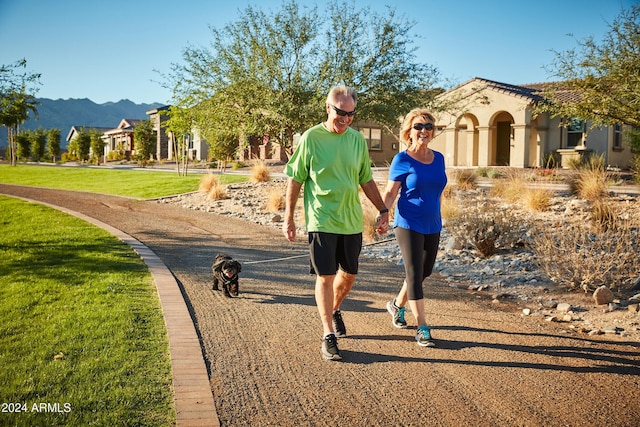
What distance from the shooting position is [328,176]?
4320mm

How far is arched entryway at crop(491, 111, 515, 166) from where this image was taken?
1216 inches

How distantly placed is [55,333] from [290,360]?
2.03 meters

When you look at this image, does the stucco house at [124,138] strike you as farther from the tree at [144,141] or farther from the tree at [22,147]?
the tree at [144,141]

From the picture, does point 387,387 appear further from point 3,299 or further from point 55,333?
point 3,299

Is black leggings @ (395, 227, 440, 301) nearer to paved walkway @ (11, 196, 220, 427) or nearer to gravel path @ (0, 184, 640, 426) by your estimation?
gravel path @ (0, 184, 640, 426)

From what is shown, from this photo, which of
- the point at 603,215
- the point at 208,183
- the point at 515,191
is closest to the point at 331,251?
the point at 603,215

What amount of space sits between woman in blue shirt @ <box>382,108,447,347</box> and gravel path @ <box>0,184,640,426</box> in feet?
1.69

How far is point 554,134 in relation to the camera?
1101 inches

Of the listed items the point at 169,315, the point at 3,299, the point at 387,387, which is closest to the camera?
the point at 387,387

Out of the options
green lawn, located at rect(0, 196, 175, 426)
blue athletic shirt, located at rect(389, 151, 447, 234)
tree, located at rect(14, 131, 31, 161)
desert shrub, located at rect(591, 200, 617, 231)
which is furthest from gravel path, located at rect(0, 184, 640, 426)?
tree, located at rect(14, 131, 31, 161)

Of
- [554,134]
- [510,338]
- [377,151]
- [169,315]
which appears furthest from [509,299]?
[377,151]

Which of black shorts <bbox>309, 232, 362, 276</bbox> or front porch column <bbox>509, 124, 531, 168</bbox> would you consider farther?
front porch column <bbox>509, 124, 531, 168</bbox>

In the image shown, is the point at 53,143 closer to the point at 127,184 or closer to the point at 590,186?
the point at 127,184

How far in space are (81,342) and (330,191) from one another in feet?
7.60
